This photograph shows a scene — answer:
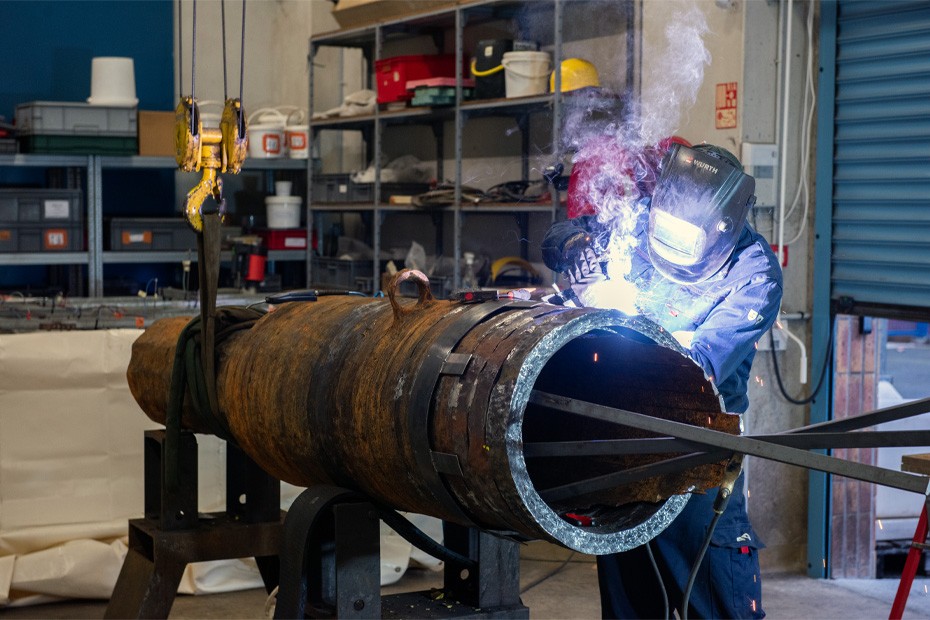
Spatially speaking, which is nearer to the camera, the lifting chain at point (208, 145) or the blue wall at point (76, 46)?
the lifting chain at point (208, 145)

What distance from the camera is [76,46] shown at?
8.35 meters

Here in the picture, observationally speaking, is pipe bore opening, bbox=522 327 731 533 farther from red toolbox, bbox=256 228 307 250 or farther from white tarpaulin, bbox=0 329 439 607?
red toolbox, bbox=256 228 307 250

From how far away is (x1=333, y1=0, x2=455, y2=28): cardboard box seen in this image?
673 centimetres

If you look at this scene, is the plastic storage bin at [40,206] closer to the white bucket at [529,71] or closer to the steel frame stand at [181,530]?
the white bucket at [529,71]

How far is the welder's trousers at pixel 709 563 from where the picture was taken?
2992 millimetres

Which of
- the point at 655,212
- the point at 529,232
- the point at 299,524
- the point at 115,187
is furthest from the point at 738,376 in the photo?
the point at 115,187

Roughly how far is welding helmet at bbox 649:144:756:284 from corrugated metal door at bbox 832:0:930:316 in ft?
6.45

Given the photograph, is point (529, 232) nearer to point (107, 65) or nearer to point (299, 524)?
point (107, 65)

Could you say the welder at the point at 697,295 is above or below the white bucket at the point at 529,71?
below

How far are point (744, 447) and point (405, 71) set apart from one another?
17.2 feet

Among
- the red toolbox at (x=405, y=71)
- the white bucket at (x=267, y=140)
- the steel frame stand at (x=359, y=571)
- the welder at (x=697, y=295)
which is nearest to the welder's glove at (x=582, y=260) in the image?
the welder at (x=697, y=295)

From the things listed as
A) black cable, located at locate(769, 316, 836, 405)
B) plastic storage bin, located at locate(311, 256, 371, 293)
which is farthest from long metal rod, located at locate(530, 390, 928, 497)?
plastic storage bin, located at locate(311, 256, 371, 293)

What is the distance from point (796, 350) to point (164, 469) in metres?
3.16

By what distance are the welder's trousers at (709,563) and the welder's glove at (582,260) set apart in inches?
25.9
